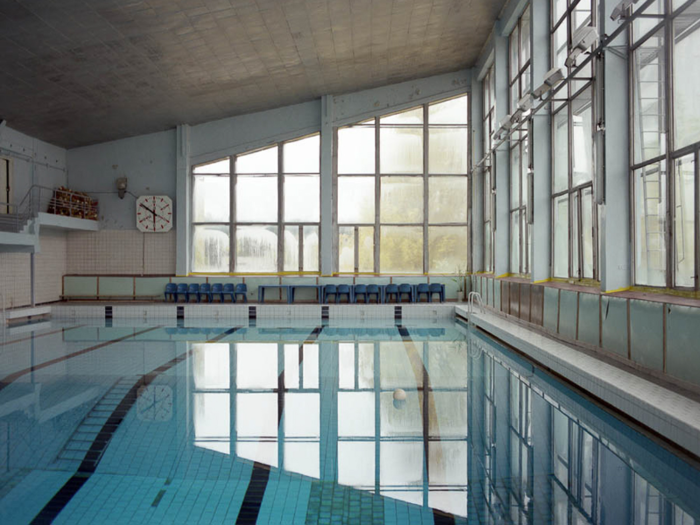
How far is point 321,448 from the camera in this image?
343 cm

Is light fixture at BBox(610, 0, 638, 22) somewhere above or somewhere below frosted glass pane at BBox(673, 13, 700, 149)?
above

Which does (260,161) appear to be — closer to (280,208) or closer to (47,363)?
(280,208)

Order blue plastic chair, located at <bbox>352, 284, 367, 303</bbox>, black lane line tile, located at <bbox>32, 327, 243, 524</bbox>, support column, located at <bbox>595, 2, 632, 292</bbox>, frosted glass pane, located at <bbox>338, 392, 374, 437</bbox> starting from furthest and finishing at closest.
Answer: blue plastic chair, located at <bbox>352, 284, 367, 303</bbox>, support column, located at <bbox>595, 2, 632, 292</bbox>, frosted glass pane, located at <bbox>338, 392, 374, 437</bbox>, black lane line tile, located at <bbox>32, 327, 243, 524</bbox>

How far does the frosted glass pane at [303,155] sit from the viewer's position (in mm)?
13586

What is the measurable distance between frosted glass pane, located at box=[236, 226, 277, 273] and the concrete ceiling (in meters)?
3.05

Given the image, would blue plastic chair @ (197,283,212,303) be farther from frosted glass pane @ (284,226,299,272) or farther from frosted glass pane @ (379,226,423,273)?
frosted glass pane @ (379,226,423,273)

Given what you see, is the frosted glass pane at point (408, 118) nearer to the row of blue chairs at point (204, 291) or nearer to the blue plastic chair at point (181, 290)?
the row of blue chairs at point (204, 291)

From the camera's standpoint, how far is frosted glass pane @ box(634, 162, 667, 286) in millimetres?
5371

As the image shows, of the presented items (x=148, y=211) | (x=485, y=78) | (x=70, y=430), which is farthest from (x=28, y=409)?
(x=485, y=78)

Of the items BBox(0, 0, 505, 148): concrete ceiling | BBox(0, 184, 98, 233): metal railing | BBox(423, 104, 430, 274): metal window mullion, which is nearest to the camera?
BBox(0, 0, 505, 148): concrete ceiling

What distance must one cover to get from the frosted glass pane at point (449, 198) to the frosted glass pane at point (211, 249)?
5483 mm

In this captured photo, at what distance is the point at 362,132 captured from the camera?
13594 mm

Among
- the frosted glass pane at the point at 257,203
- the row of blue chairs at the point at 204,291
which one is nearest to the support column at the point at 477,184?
the frosted glass pane at the point at 257,203

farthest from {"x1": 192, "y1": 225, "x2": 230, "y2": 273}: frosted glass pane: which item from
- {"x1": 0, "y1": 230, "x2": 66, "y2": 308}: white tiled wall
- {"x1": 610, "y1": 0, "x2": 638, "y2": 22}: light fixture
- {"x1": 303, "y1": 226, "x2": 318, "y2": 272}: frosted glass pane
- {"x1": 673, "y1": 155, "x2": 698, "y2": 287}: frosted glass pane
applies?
{"x1": 673, "y1": 155, "x2": 698, "y2": 287}: frosted glass pane
